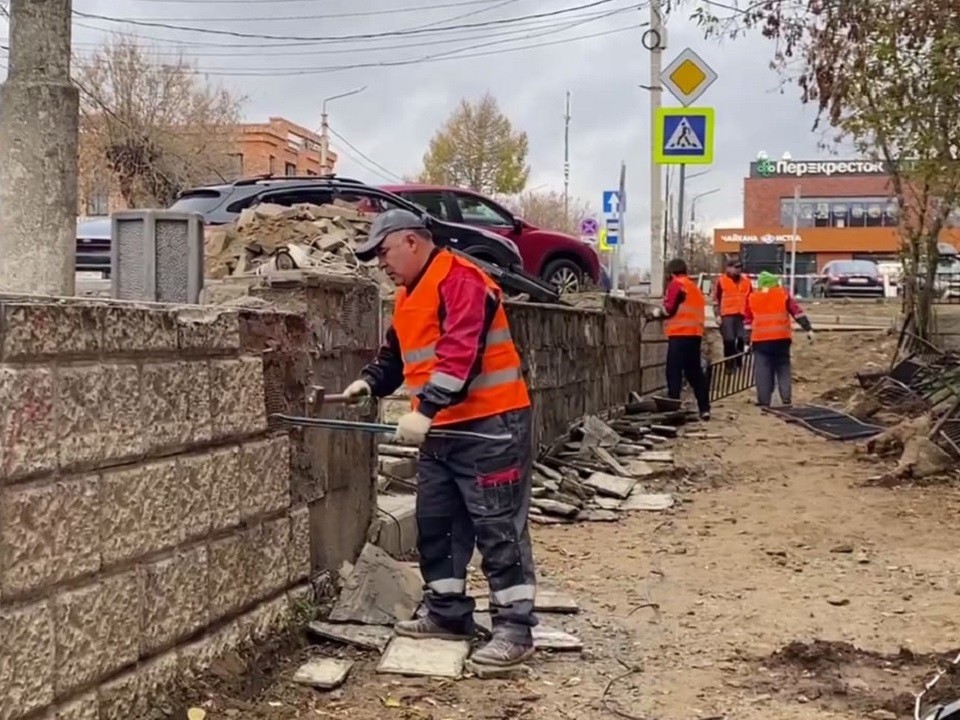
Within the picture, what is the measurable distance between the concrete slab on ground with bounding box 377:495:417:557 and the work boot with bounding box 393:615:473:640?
0.94m

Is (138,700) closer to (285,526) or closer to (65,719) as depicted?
(65,719)

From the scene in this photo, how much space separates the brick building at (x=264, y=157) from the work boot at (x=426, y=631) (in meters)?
31.2

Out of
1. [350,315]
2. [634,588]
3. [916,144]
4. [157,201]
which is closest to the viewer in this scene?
[350,315]

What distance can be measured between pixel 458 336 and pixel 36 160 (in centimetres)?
194

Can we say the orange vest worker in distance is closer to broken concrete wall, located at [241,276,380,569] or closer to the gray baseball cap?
broken concrete wall, located at [241,276,380,569]

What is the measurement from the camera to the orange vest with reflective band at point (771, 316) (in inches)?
586

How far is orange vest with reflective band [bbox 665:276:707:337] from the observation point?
1345 centimetres

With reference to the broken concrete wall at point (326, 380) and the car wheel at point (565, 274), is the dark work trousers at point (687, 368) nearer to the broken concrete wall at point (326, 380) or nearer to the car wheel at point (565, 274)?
the car wheel at point (565, 274)

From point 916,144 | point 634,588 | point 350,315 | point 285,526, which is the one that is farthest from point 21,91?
point 916,144

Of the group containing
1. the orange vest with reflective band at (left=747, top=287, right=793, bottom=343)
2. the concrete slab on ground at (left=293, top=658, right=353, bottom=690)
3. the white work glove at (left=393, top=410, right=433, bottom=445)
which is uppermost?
the orange vest with reflective band at (left=747, top=287, right=793, bottom=343)

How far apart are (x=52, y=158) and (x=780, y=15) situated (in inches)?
381

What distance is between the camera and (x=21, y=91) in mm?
4996

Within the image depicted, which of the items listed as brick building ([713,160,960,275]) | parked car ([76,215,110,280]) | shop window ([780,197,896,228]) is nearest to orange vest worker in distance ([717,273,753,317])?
parked car ([76,215,110,280])

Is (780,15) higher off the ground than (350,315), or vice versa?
(780,15)
